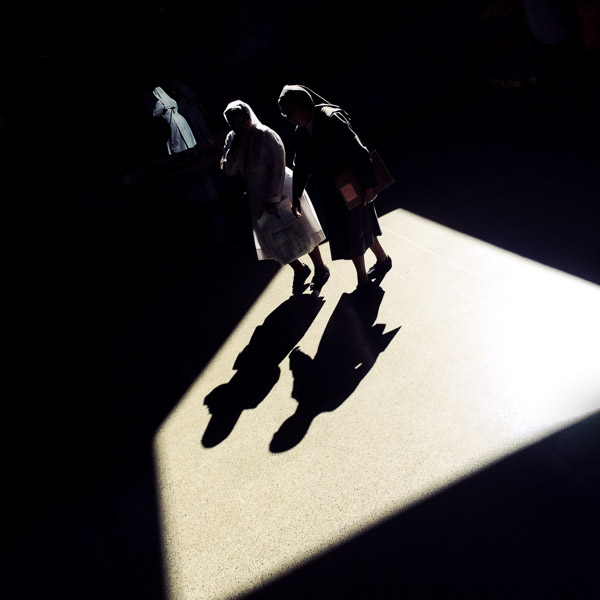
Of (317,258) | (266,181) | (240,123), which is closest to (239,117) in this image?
(240,123)

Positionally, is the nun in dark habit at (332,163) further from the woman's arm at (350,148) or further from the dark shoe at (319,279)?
the dark shoe at (319,279)

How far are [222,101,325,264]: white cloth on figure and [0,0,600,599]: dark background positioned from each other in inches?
36.8

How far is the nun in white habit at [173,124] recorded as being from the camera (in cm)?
796

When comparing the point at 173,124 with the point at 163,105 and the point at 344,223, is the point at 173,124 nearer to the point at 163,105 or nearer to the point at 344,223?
the point at 163,105

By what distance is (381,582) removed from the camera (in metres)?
2.39

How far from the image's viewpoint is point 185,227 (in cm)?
866

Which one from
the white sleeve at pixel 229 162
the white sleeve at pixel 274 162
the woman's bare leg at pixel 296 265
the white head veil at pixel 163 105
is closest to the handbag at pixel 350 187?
the white sleeve at pixel 274 162

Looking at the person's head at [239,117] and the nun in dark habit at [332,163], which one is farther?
the person's head at [239,117]

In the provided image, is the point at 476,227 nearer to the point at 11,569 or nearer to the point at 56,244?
the point at 11,569

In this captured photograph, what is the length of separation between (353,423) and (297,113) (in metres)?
2.22

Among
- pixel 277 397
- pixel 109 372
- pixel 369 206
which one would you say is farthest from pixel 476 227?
pixel 109 372

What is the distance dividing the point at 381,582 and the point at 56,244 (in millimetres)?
7636

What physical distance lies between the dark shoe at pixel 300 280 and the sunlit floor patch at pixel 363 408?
0.47 m

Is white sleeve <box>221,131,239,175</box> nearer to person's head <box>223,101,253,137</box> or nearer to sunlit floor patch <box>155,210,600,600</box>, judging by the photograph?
person's head <box>223,101,253,137</box>
